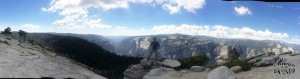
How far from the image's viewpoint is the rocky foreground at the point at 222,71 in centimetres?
3403

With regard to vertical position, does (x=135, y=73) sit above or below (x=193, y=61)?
below

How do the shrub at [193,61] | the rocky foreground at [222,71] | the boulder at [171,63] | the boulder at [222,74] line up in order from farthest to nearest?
the shrub at [193,61], the boulder at [171,63], the rocky foreground at [222,71], the boulder at [222,74]

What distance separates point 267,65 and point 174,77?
12.7 metres

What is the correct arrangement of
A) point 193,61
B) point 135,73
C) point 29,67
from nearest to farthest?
point 29,67
point 135,73
point 193,61

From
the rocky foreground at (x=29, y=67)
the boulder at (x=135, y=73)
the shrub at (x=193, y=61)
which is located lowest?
the boulder at (x=135, y=73)

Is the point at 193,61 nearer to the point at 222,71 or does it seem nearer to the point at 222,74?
the point at 222,71

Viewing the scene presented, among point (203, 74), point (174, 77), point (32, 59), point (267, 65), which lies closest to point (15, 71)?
point (32, 59)

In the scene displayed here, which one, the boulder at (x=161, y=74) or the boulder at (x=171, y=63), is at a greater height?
the boulder at (x=171, y=63)

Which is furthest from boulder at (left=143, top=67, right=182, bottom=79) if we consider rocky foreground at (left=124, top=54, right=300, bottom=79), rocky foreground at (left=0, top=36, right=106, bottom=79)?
rocky foreground at (left=0, top=36, right=106, bottom=79)

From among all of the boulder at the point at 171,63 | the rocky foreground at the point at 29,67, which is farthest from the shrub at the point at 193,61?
the rocky foreground at the point at 29,67

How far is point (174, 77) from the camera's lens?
126 feet

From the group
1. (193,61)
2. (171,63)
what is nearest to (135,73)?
(171,63)

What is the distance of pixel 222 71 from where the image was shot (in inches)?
Result: 1316

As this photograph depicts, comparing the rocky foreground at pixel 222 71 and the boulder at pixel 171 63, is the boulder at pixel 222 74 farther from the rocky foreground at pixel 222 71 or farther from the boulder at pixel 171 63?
the boulder at pixel 171 63
